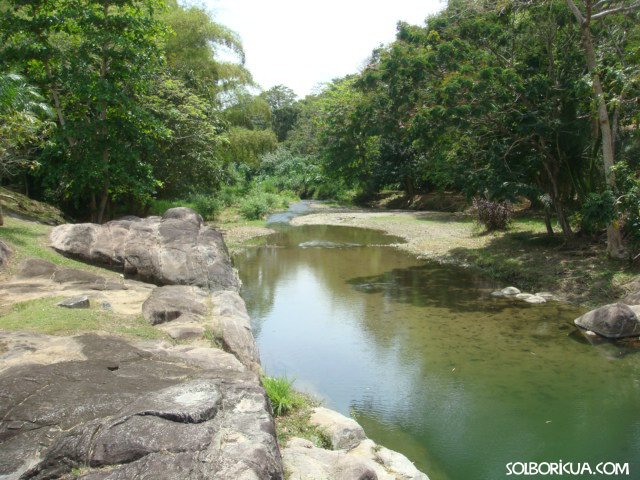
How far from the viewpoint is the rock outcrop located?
4730mm

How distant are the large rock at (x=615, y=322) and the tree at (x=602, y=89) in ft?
11.2

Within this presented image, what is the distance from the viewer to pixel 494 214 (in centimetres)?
1931

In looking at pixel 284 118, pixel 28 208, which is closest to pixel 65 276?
pixel 28 208

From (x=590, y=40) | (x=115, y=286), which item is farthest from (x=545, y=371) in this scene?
(x=590, y=40)

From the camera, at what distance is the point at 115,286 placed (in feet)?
30.9

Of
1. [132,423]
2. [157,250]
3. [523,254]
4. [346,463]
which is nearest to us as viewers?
[132,423]

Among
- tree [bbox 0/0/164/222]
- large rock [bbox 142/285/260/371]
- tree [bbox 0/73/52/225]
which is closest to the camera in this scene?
large rock [bbox 142/285/260/371]

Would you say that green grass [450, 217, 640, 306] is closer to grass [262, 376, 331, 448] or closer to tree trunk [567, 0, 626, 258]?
tree trunk [567, 0, 626, 258]

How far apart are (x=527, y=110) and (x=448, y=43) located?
2.66m

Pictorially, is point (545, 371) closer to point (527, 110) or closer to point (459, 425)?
point (459, 425)

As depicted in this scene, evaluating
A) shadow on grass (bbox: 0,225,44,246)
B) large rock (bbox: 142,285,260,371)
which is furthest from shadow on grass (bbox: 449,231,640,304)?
shadow on grass (bbox: 0,225,44,246)

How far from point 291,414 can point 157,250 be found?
582cm

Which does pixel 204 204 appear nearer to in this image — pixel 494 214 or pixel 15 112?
pixel 494 214

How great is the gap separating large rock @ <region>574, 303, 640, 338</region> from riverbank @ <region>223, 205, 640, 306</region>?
1.78 meters
